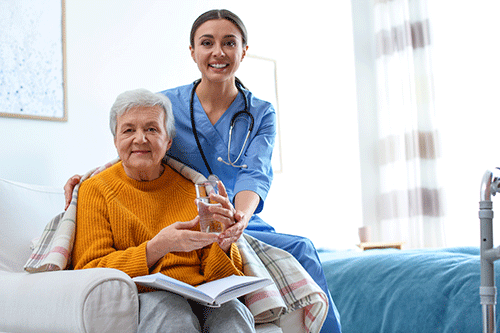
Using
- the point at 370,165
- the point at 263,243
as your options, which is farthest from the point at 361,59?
the point at 263,243

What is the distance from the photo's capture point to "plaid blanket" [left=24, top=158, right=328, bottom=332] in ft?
4.42

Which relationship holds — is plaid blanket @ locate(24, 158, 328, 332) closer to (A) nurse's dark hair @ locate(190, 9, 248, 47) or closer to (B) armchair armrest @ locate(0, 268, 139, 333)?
(B) armchair armrest @ locate(0, 268, 139, 333)

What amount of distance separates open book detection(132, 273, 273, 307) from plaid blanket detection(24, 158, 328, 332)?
0.12 metres

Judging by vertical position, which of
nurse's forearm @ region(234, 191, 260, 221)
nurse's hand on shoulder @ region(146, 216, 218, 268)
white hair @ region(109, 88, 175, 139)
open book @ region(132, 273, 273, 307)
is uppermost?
white hair @ region(109, 88, 175, 139)

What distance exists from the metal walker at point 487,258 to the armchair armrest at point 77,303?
74 centimetres

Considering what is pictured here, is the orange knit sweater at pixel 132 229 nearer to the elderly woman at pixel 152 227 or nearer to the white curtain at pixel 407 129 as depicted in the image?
the elderly woman at pixel 152 227

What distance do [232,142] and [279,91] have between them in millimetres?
1882

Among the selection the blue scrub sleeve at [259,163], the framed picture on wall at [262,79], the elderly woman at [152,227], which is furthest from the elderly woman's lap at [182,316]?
the framed picture on wall at [262,79]

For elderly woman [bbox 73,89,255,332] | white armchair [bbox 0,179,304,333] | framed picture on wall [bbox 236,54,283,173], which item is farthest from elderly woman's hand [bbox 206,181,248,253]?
framed picture on wall [bbox 236,54,283,173]

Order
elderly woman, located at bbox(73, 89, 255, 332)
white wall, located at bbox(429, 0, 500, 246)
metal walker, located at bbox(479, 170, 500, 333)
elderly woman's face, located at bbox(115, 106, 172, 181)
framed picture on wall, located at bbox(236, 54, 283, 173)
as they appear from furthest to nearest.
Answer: white wall, located at bbox(429, 0, 500, 246) → framed picture on wall, located at bbox(236, 54, 283, 173) → elderly woman's face, located at bbox(115, 106, 172, 181) → elderly woman, located at bbox(73, 89, 255, 332) → metal walker, located at bbox(479, 170, 500, 333)

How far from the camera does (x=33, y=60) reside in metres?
2.31

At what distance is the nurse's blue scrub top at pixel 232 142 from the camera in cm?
180

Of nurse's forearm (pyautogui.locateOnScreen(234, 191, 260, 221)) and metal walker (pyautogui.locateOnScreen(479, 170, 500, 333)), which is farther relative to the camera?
nurse's forearm (pyautogui.locateOnScreen(234, 191, 260, 221))

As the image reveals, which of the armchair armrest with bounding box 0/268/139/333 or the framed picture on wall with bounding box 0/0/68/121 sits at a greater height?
the framed picture on wall with bounding box 0/0/68/121
